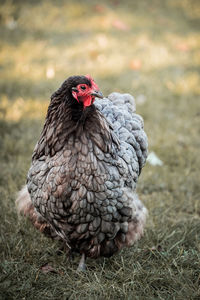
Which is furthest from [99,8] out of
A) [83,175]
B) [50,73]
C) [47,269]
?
[47,269]

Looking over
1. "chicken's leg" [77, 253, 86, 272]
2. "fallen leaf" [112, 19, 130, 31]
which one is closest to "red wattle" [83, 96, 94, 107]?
"chicken's leg" [77, 253, 86, 272]

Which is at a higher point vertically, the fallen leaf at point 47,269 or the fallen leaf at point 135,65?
the fallen leaf at point 135,65

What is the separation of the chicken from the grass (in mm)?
302

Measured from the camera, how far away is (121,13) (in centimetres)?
793

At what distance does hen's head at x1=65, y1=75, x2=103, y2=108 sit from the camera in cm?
215

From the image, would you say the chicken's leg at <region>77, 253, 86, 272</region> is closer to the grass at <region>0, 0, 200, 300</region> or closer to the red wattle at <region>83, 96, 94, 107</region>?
the grass at <region>0, 0, 200, 300</region>

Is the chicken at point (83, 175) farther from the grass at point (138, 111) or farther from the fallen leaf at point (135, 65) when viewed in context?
the fallen leaf at point (135, 65)

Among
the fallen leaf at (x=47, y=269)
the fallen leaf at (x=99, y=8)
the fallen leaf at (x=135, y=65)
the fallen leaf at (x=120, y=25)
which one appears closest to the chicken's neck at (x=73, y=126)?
the fallen leaf at (x=47, y=269)

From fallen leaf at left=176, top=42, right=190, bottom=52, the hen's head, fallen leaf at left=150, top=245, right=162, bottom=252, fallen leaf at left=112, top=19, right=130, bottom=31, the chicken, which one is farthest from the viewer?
fallen leaf at left=112, top=19, right=130, bottom=31

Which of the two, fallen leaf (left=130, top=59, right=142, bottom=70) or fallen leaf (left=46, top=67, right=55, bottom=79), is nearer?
fallen leaf (left=46, top=67, right=55, bottom=79)

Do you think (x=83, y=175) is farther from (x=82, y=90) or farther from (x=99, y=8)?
(x=99, y=8)

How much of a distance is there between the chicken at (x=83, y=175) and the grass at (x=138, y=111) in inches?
11.9

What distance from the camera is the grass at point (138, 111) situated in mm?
2422

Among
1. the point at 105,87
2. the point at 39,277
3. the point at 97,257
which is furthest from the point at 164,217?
the point at 105,87
